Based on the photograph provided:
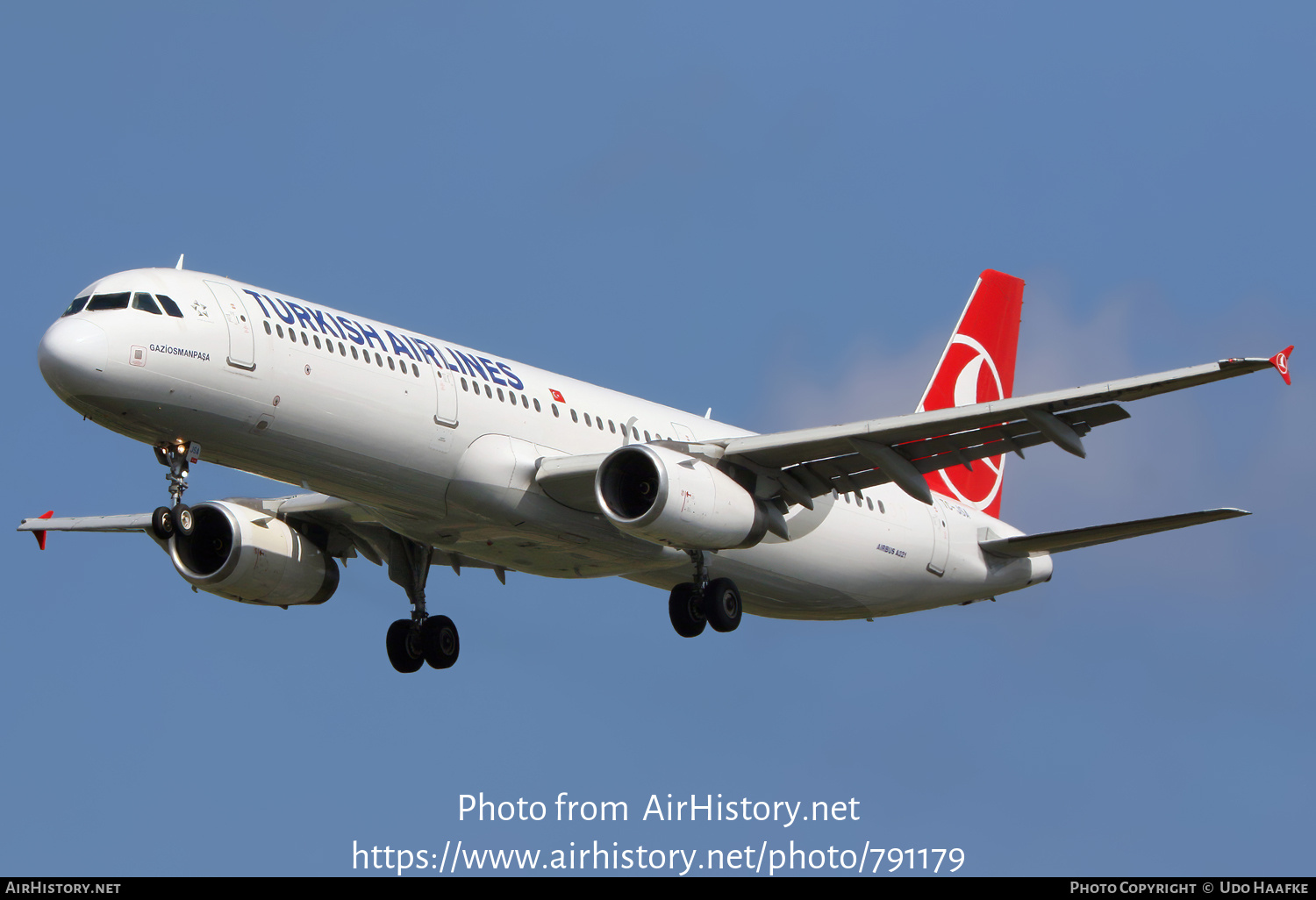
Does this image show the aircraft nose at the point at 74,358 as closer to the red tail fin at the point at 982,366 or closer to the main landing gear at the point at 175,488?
the main landing gear at the point at 175,488

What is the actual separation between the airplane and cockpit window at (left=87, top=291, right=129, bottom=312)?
0.09ft

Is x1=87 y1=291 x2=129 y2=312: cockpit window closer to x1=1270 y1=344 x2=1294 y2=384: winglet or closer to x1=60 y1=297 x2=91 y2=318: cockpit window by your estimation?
x1=60 y1=297 x2=91 y2=318: cockpit window

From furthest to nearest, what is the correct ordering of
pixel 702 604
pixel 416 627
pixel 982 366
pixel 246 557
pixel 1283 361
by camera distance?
pixel 982 366
pixel 416 627
pixel 246 557
pixel 702 604
pixel 1283 361

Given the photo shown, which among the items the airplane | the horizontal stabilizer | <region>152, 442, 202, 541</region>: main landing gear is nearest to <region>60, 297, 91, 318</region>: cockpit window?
the airplane

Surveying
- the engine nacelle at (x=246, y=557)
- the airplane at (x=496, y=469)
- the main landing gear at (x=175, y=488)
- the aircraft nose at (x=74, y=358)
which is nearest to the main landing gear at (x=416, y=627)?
the airplane at (x=496, y=469)

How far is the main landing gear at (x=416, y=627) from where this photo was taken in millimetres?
37312

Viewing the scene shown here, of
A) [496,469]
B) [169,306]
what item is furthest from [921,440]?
[169,306]

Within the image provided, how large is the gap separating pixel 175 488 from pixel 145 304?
10.0 feet

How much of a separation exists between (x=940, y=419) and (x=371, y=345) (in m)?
9.88

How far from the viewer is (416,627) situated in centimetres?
3741

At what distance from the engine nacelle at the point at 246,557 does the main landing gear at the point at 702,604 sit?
25.3ft

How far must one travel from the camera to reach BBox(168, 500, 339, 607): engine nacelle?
35.4m

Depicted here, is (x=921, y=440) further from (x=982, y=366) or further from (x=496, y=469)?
(x=982, y=366)
